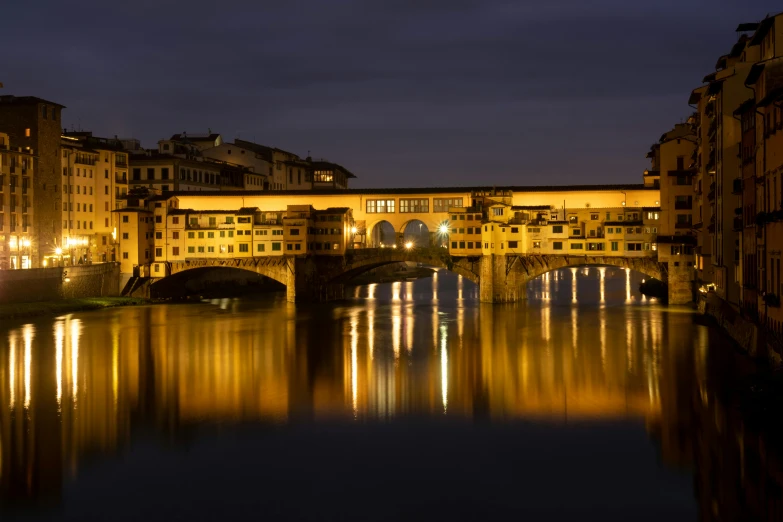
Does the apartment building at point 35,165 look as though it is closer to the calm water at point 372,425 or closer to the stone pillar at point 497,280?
the calm water at point 372,425

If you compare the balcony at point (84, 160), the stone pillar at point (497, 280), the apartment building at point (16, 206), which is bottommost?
the stone pillar at point (497, 280)

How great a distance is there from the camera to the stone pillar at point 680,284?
42.2 meters

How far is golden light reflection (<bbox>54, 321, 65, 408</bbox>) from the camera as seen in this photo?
22609 millimetres

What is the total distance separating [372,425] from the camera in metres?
18.8

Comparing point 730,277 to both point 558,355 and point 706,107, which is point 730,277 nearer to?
point 558,355

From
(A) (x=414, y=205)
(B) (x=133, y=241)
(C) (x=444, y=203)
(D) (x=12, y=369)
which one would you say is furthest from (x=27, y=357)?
(C) (x=444, y=203)

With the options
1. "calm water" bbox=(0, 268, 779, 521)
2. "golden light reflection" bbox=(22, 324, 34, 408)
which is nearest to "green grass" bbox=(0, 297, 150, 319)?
"golden light reflection" bbox=(22, 324, 34, 408)

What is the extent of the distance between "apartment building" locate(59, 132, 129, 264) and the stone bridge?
19.7 feet

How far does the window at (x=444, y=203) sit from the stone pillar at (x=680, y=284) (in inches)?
538

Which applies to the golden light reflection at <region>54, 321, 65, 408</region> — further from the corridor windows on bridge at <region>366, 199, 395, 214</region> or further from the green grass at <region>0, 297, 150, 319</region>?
the corridor windows on bridge at <region>366, 199, 395, 214</region>

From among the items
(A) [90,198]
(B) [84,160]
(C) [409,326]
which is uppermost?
(B) [84,160]

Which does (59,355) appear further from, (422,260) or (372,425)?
(422,260)

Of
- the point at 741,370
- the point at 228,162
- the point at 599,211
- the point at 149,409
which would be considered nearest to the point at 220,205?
the point at 228,162

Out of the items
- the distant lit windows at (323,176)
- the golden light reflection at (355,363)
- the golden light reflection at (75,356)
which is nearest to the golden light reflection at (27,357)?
the golden light reflection at (75,356)
